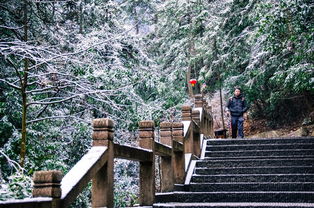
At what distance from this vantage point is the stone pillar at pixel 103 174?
3.97m

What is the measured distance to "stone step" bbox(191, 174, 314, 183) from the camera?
729cm

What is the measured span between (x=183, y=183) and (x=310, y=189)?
206cm

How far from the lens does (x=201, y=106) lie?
36.7 feet

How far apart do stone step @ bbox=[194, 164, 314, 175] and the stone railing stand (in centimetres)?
49

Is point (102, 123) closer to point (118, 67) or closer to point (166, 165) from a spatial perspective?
point (166, 165)

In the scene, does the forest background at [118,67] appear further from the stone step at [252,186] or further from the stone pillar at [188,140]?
the stone step at [252,186]

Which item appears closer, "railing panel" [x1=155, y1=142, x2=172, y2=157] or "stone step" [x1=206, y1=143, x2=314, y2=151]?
"railing panel" [x1=155, y1=142, x2=172, y2=157]

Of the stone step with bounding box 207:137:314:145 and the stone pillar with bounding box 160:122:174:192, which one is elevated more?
the stone step with bounding box 207:137:314:145

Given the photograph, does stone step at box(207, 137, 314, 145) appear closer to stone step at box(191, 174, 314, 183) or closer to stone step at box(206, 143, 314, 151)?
stone step at box(206, 143, 314, 151)

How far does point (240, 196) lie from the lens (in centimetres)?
679

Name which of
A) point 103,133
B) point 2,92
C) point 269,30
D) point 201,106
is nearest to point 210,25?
point 201,106

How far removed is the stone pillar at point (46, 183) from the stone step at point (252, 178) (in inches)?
203

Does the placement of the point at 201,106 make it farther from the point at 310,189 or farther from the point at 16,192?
the point at 16,192

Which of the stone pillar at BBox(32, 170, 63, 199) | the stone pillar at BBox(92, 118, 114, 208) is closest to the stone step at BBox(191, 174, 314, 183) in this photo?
the stone pillar at BBox(92, 118, 114, 208)
